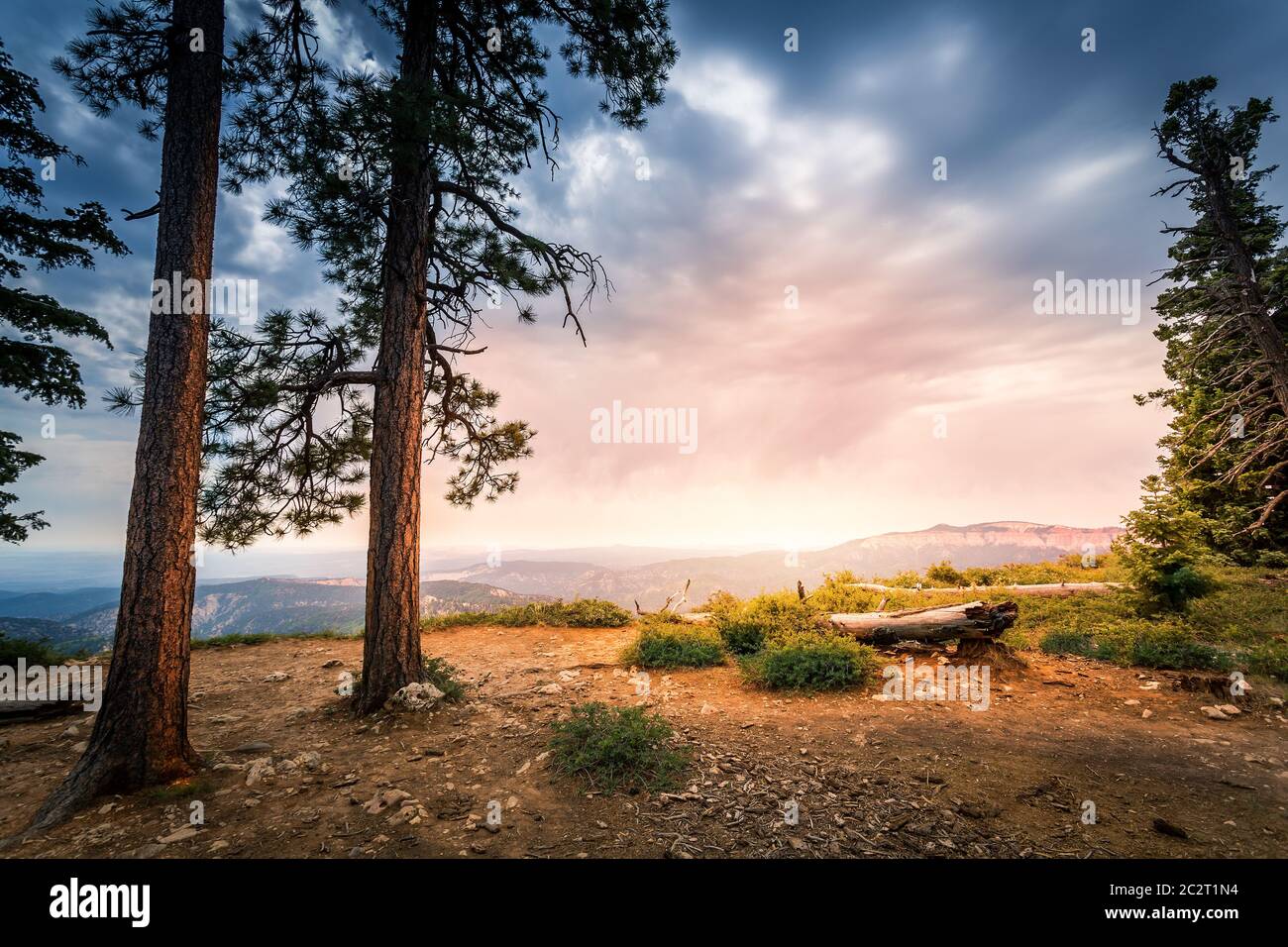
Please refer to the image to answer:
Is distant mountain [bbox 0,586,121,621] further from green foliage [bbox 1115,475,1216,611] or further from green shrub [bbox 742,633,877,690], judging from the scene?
green foliage [bbox 1115,475,1216,611]

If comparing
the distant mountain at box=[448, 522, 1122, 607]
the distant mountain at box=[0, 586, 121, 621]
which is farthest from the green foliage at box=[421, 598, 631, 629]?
the distant mountain at box=[0, 586, 121, 621]

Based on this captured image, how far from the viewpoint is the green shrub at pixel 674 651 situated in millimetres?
8680

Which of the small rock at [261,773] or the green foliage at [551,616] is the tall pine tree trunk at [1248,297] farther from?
the small rock at [261,773]

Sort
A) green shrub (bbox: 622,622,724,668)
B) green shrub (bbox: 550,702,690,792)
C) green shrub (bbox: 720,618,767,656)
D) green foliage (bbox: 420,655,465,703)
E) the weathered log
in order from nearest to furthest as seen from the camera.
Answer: green shrub (bbox: 550,702,690,792), green foliage (bbox: 420,655,465,703), the weathered log, green shrub (bbox: 622,622,724,668), green shrub (bbox: 720,618,767,656)

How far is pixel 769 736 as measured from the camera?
551cm

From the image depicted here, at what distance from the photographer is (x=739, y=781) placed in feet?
14.4

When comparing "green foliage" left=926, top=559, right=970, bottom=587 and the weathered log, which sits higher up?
the weathered log

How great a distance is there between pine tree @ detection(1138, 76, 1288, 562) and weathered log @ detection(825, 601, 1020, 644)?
7270 millimetres

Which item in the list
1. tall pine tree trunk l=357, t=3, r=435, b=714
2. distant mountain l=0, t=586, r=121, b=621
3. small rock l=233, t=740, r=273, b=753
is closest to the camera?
small rock l=233, t=740, r=273, b=753

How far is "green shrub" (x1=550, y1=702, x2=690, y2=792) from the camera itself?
4.31 m

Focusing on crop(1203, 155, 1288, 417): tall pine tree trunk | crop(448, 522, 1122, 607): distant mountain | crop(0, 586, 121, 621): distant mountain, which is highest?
crop(1203, 155, 1288, 417): tall pine tree trunk
